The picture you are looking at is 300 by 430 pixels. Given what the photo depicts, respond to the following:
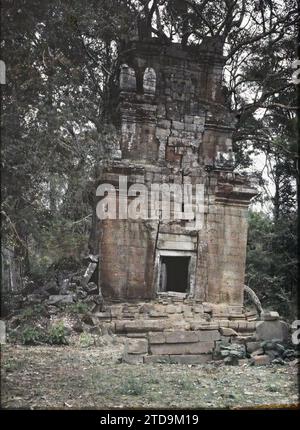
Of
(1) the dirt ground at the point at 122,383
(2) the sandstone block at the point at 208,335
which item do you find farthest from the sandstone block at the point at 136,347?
(2) the sandstone block at the point at 208,335

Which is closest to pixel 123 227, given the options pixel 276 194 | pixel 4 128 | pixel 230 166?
pixel 230 166

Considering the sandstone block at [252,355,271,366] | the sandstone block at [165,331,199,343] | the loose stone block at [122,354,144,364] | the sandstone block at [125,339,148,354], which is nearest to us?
the loose stone block at [122,354,144,364]

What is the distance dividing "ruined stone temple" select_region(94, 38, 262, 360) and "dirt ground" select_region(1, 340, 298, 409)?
2222mm

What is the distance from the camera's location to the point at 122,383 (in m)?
6.29

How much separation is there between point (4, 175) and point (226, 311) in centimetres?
627

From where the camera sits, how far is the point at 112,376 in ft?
21.9

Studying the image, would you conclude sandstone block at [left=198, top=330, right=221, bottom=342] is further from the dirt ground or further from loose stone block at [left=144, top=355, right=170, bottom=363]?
loose stone block at [left=144, top=355, right=170, bottom=363]

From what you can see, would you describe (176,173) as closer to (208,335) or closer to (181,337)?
(208,335)

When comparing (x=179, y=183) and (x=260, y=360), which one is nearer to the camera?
(x=260, y=360)

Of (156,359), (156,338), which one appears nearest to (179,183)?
(156,338)

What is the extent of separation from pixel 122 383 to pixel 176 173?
5533mm

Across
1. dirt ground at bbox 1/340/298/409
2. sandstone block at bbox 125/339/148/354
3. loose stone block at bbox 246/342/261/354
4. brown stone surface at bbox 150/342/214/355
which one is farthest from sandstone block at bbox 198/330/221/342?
sandstone block at bbox 125/339/148/354

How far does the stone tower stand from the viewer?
1042cm

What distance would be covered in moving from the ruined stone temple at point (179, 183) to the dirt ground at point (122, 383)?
222 centimetres
